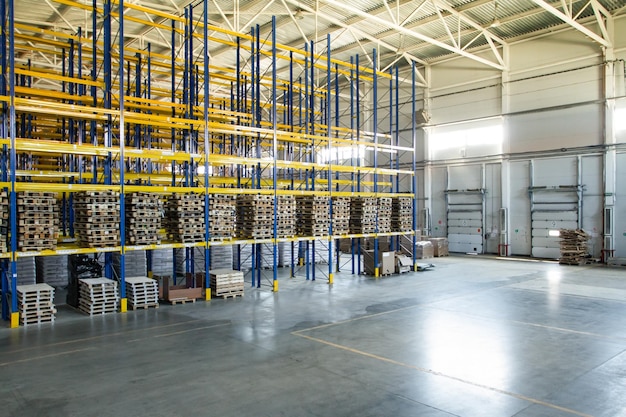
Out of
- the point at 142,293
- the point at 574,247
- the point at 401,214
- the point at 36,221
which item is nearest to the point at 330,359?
the point at 142,293

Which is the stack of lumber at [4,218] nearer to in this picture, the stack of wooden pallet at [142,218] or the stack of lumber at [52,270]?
the stack of wooden pallet at [142,218]

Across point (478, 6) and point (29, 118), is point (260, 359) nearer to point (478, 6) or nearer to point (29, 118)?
point (29, 118)

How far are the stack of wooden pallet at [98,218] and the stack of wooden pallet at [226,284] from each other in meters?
2.82

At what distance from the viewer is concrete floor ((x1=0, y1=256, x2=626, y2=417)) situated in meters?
5.87

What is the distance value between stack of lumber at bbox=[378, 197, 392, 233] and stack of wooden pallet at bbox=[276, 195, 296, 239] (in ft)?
14.1

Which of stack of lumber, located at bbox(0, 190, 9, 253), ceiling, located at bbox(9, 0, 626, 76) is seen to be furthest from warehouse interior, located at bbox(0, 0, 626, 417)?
ceiling, located at bbox(9, 0, 626, 76)

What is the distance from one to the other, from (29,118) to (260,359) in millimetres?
13882

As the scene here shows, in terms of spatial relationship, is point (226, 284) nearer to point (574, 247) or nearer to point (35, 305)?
point (35, 305)

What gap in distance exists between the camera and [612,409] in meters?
5.69

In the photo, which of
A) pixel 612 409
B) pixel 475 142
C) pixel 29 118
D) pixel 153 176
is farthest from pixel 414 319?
pixel 475 142

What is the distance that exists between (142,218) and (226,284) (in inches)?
114

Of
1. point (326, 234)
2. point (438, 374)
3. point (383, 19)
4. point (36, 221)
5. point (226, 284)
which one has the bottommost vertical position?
point (438, 374)

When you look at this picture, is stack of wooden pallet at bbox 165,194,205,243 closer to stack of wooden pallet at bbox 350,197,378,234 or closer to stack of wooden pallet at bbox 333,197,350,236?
stack of wooden pallet at bbox 333,197,350,236

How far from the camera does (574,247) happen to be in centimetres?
2081
